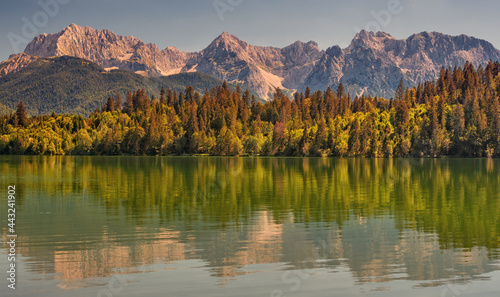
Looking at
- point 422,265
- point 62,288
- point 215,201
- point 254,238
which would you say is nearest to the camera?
point 62,288

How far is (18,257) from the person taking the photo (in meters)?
29.9

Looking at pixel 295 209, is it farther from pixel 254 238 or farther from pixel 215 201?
pixel 254 238

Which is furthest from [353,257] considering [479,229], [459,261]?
[479,229]

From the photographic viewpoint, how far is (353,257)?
1206 inches

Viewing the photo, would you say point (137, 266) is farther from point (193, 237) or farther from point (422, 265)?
point (422, 265)

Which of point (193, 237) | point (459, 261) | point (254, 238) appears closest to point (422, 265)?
point (459, 261)

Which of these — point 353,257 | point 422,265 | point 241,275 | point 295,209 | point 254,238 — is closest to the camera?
point 241,275

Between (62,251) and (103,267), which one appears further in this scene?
(62,251)

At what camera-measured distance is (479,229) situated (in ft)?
131

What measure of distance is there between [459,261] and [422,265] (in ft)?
8.92

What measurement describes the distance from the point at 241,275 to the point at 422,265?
446 inches

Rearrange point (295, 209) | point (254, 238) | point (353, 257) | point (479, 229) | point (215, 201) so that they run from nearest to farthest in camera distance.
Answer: point (353, 257) < point (254, 238) < point (479, 229) < point (295, 209) < point (215, 201)

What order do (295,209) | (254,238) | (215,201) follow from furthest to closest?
(215,201) < (295,209) < (254,238)

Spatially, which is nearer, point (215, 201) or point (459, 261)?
point (459, 261)
